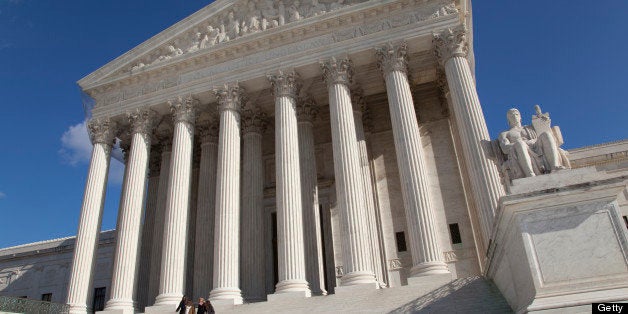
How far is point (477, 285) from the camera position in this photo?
48.0 ft

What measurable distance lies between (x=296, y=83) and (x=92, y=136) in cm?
1271

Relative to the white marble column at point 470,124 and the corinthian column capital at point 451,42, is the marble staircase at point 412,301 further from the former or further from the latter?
the corinthian column capital at point 451,42

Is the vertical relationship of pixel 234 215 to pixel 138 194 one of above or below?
below

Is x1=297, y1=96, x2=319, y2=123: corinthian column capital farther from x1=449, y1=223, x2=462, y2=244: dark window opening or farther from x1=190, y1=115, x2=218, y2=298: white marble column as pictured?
x1=449, y1=223, x2=462, y2=244: dark window opening

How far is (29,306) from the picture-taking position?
21.0 metres

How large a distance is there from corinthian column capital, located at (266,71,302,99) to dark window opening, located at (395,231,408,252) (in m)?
9.11

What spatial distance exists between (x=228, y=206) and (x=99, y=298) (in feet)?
61.6

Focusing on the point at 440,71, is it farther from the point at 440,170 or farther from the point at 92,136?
the point at 92,136

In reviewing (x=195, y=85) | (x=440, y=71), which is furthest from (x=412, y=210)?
(x=195, y=85)

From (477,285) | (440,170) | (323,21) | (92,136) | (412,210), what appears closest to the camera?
(477,285)

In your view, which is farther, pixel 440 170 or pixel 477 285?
pixel 440 170

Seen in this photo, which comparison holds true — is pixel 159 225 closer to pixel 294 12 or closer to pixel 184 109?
pixel 184 109

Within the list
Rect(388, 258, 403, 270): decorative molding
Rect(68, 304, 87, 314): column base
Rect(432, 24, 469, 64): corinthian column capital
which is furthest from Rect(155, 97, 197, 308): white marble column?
Rect(432, 24, 469, 64): corinthian column capital

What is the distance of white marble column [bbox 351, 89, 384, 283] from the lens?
814 inches
